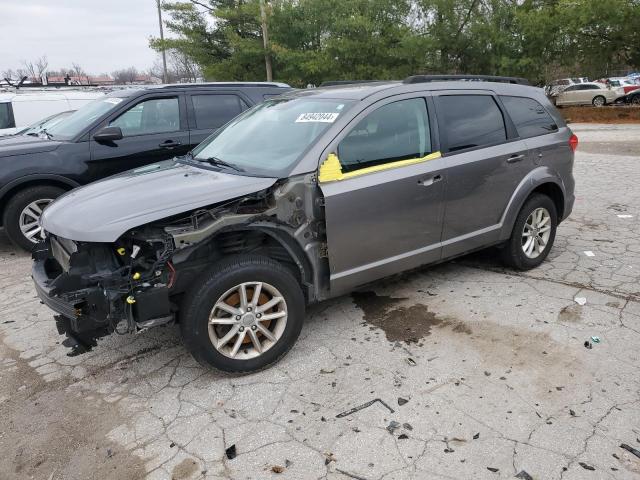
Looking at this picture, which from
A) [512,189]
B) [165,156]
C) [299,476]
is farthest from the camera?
[165,156]

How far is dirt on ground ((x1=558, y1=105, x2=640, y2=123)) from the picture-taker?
22.0 metres

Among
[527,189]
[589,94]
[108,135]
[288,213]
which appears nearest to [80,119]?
[108,135]

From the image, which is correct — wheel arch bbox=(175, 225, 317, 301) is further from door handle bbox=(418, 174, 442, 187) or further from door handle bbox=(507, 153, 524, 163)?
door handle bbox=(507, 153, 524, 163)

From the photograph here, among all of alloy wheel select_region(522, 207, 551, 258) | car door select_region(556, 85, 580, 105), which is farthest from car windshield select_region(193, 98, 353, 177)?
car door select_region(556, 85, 580, 105)

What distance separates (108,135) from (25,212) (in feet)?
4.37

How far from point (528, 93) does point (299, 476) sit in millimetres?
4078

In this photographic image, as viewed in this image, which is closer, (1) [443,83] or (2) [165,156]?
(1) [443,83]

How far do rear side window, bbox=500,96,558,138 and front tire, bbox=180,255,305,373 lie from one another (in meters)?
2.70

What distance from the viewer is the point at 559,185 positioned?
4934 mm

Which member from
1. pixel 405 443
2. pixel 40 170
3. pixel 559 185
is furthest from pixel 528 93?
pixel 40 170

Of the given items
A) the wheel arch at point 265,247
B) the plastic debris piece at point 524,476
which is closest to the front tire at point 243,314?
the wheel arch at point 265,247

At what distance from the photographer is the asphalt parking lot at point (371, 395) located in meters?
2.54

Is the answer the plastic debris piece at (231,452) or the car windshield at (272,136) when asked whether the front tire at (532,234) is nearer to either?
the car windshield at (272,136)

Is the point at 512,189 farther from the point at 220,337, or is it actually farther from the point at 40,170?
the point at 40,170
